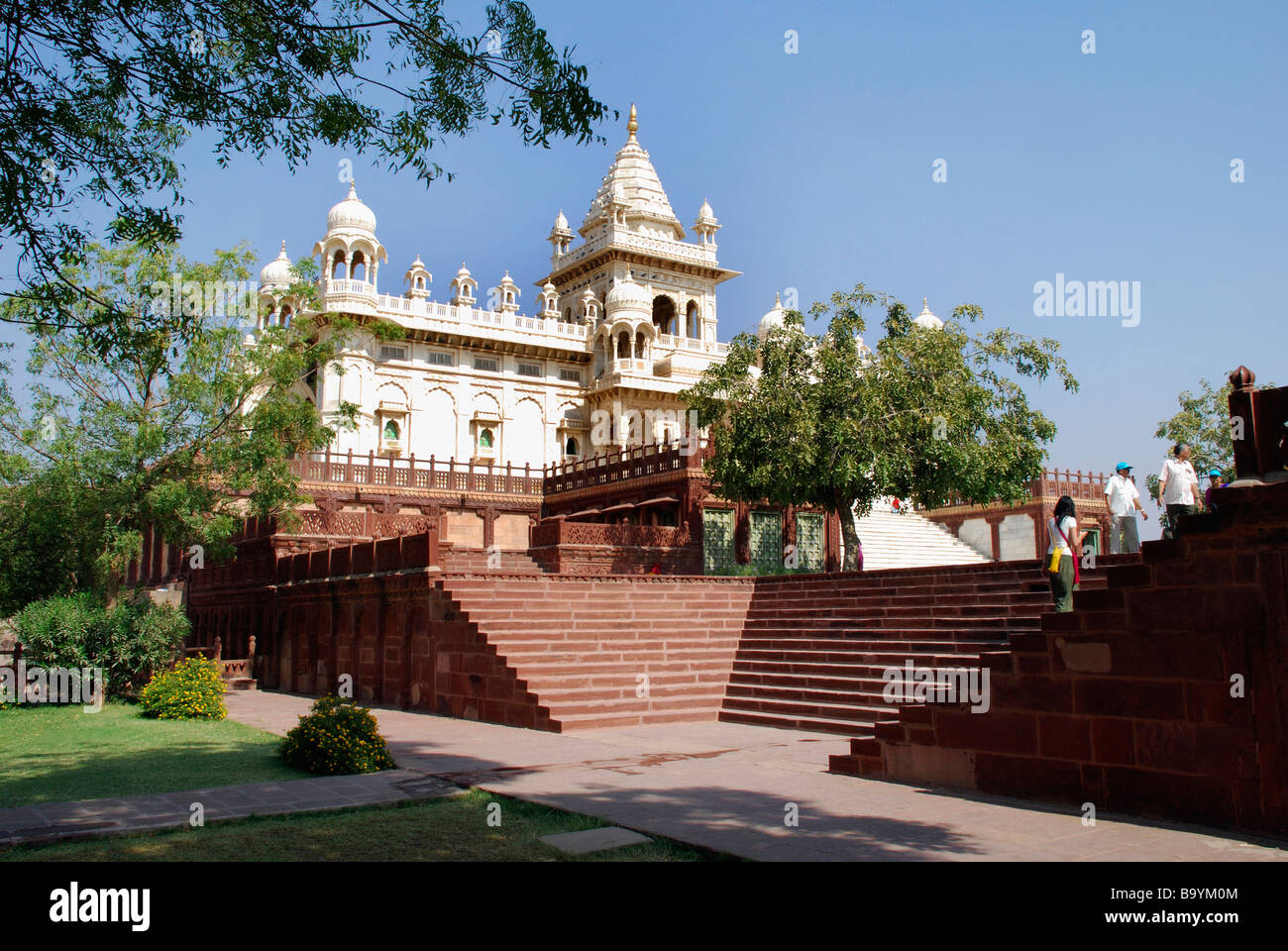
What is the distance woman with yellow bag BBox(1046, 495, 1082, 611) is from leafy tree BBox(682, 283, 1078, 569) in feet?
36.4

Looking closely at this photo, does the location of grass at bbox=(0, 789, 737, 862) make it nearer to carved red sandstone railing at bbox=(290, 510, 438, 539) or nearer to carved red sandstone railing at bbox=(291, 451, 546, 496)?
carved red sandstone railing at bbox=(290, 510, 438, 539)

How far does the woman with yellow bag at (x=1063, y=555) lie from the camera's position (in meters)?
10.7

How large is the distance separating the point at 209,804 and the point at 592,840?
3.54 meters

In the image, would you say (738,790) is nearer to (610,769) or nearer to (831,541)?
(610,769)

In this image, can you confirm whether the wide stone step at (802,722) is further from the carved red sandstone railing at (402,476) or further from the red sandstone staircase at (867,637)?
the carved red sandstone railing at (402,476)

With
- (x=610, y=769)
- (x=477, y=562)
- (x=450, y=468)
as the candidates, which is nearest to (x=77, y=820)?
(x=610, y=769)

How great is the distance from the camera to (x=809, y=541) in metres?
28.7

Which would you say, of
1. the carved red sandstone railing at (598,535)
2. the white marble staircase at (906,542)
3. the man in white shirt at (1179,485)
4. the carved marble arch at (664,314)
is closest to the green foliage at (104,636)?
the carved red sandstone railing at (598,535)

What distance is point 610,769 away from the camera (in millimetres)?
10047

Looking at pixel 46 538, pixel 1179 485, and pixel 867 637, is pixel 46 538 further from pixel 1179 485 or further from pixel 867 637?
pixel 1179 485

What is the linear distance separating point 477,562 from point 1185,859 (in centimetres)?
1893

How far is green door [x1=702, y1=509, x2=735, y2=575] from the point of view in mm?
27172
